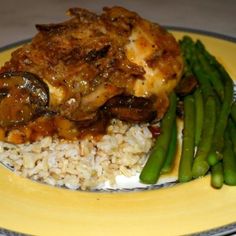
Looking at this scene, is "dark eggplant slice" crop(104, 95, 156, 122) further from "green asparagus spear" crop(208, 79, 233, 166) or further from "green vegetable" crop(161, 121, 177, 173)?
"green asparagus spear" crop(208, 79, 233, 166)

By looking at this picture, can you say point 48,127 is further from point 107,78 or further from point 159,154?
point 159,154

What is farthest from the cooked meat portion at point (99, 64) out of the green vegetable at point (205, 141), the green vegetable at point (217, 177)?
the green vegetable at point (217, 177)

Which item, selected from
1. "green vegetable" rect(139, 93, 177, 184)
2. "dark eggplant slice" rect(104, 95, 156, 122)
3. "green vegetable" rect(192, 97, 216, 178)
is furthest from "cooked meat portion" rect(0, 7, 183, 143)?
"green vegetable" rect(192, 97, 216, 178)

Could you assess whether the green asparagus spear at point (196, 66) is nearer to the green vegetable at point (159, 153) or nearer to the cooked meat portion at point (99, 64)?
the cooked meat portion at point (99, 64)

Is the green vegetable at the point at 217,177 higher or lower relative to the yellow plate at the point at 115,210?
higher

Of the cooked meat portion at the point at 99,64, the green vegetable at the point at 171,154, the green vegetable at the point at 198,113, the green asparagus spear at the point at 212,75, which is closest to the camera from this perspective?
the green vegetable at the point at 171,154

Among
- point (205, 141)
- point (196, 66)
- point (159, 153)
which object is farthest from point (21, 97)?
point (196, 66)
